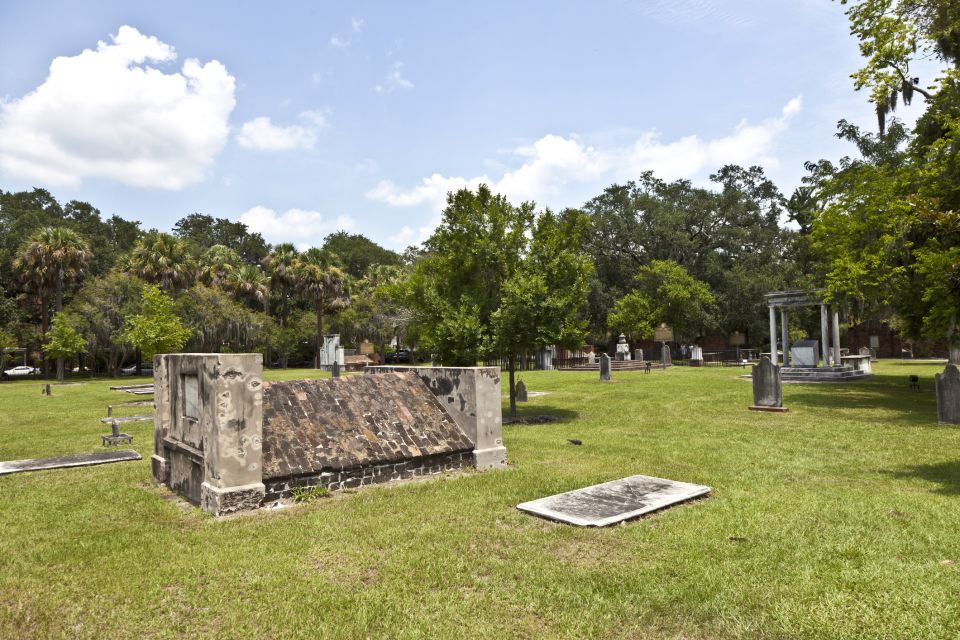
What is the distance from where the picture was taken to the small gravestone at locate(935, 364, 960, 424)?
13633 mm

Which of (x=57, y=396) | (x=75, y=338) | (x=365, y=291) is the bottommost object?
(x=57, y=396)

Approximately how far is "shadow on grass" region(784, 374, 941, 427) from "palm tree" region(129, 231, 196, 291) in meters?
42.7

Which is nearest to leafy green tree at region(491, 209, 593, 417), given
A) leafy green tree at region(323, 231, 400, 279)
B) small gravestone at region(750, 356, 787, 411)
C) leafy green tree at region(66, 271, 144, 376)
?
small gravestone at region(750, 356, 787, 411)

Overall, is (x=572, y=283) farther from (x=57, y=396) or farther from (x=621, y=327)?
(x=621, y=327)

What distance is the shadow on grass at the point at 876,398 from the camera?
15.7m

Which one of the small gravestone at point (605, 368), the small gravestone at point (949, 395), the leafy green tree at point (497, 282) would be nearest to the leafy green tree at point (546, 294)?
the leafy green tree at point (497, 282)

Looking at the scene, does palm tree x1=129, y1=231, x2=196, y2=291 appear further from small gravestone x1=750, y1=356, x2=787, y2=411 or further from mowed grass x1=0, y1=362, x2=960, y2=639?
small gravestone x1=750, y1=356, x2=787, y2=411

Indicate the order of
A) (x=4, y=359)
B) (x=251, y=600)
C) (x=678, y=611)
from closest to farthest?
(x=678, y=611) → (x=251, y=600) → (x=4, y=359)

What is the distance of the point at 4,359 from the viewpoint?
41.2 metres

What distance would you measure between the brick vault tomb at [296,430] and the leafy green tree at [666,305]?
38541mm

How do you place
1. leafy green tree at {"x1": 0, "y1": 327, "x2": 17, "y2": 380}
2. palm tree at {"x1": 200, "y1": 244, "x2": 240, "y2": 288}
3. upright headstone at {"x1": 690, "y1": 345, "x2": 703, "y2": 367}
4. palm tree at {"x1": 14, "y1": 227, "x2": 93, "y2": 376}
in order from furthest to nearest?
palm tree at {"x1": 200, "y1": 244, "x2": 240, "y2": 288}, upright headstone at {"x1": 690, "y1": 345, "x2": 703, "y2": 367}, leafy green tree at {"x1": 0, "y1": 327, "x2": 17, "y2": 380}, palm tree at {"x1": 14, "y1": 227, "x2": 93, "y2": 376}

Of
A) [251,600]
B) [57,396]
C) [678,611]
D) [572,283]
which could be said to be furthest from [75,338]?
[678,611]

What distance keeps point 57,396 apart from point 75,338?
10.2 meters

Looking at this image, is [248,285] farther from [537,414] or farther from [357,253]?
[537,414]
